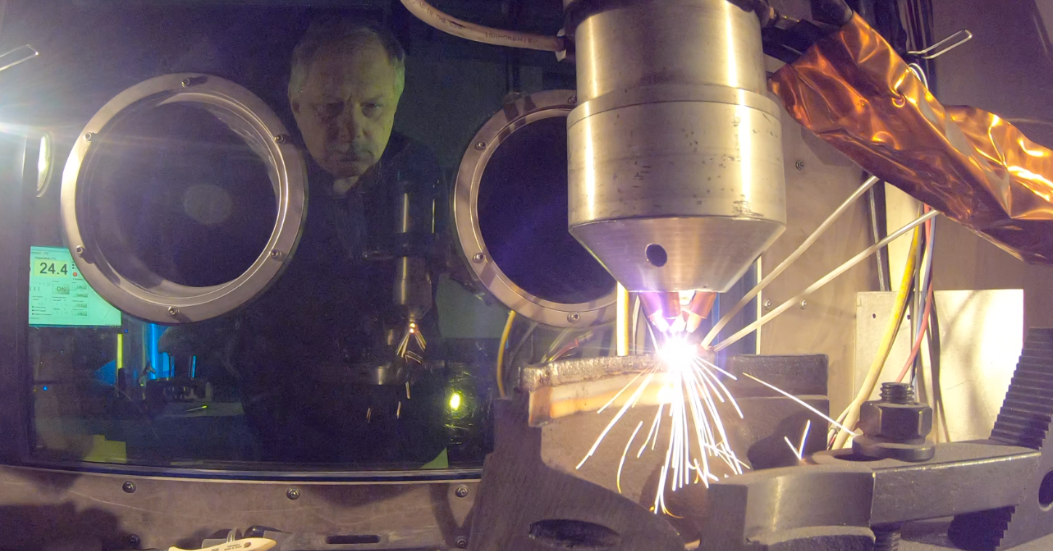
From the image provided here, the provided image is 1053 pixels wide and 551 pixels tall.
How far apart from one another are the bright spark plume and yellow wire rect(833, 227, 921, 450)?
0.31 meters

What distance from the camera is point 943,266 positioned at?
103 cm

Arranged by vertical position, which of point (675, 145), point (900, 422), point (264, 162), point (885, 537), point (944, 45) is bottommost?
point (885, 537)

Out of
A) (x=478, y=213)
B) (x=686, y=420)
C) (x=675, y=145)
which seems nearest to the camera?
(x=675, y=145)

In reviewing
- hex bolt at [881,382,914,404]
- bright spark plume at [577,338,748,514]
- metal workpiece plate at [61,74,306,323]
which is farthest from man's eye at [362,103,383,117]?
hex bolt at [881,382,914,404]

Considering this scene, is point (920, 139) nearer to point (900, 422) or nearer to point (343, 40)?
point (900, 422)

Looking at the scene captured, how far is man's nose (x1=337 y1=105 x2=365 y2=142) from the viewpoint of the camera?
951 millimetres

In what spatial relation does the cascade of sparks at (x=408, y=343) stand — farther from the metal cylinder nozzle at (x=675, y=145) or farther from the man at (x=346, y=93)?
A: the metal cylinder nozzle at (x=675, y=145)

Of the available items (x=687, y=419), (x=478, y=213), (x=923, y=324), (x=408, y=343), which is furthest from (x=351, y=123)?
(x=923, y=324)

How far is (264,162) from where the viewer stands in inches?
40.1

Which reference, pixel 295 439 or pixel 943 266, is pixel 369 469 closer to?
pixel 295 439

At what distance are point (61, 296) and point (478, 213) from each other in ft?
2.25

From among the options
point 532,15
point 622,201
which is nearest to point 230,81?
point 532,15

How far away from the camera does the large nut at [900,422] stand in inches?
24.6

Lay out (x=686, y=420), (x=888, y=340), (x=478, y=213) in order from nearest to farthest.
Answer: (x=686, y=420)
(x=888, y=340)
(x=478, y=213)
